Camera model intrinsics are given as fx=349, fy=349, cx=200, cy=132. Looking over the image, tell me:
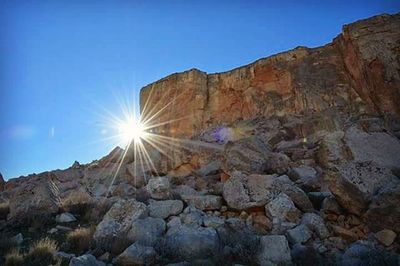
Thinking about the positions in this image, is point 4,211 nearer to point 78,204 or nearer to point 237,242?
point 78,204

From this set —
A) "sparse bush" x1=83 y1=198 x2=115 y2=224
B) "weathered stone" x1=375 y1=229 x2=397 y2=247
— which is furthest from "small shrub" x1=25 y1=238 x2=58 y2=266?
"weathered stone" x1=375 y1=229 x2=397 y2=247

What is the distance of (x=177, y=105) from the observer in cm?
2753

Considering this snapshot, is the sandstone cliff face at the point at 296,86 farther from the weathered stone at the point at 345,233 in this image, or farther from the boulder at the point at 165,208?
the boulder at the point at 165,208

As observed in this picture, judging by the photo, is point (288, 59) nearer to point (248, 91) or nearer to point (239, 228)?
point (248, 91)

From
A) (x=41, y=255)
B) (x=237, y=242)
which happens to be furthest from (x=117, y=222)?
(x=237, y=242)

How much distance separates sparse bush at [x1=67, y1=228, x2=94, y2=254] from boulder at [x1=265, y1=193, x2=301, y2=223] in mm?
2844

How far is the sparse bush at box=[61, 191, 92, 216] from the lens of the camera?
7.61 metres

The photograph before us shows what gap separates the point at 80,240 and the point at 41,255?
66 centimetres

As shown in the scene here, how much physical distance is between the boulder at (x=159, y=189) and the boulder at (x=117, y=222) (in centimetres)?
88

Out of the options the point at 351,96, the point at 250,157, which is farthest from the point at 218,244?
the point at 351,96

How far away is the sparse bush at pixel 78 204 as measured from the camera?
761 cm

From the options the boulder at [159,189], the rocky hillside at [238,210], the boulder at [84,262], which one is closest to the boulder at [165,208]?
the rocky hillside at [238,210]

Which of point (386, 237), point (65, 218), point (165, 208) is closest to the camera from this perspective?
point (386, 237)

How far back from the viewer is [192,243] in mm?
4785
